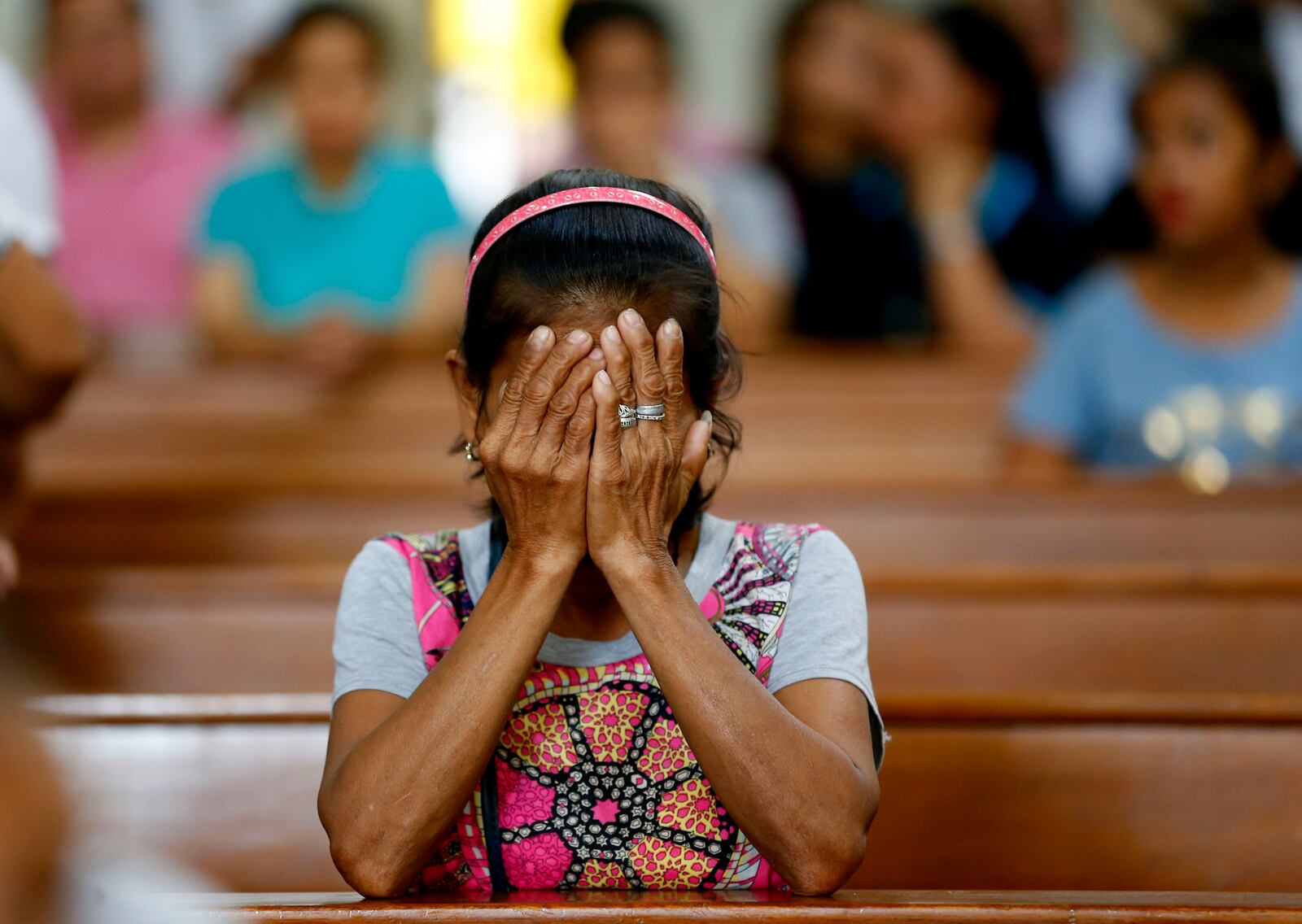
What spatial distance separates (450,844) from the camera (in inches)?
51.0

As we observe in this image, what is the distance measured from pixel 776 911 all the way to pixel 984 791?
0.68 metres

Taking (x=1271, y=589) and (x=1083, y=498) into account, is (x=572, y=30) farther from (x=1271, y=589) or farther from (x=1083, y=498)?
(x=1271, y=589)

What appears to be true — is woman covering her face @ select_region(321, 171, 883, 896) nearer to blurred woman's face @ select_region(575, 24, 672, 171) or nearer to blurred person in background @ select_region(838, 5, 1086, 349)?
blurred woman's face @ select_region(575, 24, 672, 171)

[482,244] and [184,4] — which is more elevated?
[184,4]

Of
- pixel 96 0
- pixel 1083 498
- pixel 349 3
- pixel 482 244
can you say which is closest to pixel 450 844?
pixel 482 244

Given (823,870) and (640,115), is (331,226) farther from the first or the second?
(823,870)

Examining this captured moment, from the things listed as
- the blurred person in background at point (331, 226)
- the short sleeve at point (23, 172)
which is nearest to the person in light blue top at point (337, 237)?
the blurred person in background at point (331, 226)

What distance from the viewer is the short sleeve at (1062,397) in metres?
2.73

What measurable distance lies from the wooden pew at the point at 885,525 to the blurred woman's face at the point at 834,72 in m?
1.62

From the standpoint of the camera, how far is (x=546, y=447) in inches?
48.3

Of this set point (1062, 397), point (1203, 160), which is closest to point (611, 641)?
point (1062, 397)

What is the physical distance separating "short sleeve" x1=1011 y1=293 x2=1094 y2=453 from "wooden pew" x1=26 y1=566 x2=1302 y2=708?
706mm

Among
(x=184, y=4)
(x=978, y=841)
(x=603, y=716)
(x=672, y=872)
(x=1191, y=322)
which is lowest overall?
(x=978, y=841)

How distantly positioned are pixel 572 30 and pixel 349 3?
0.57m
